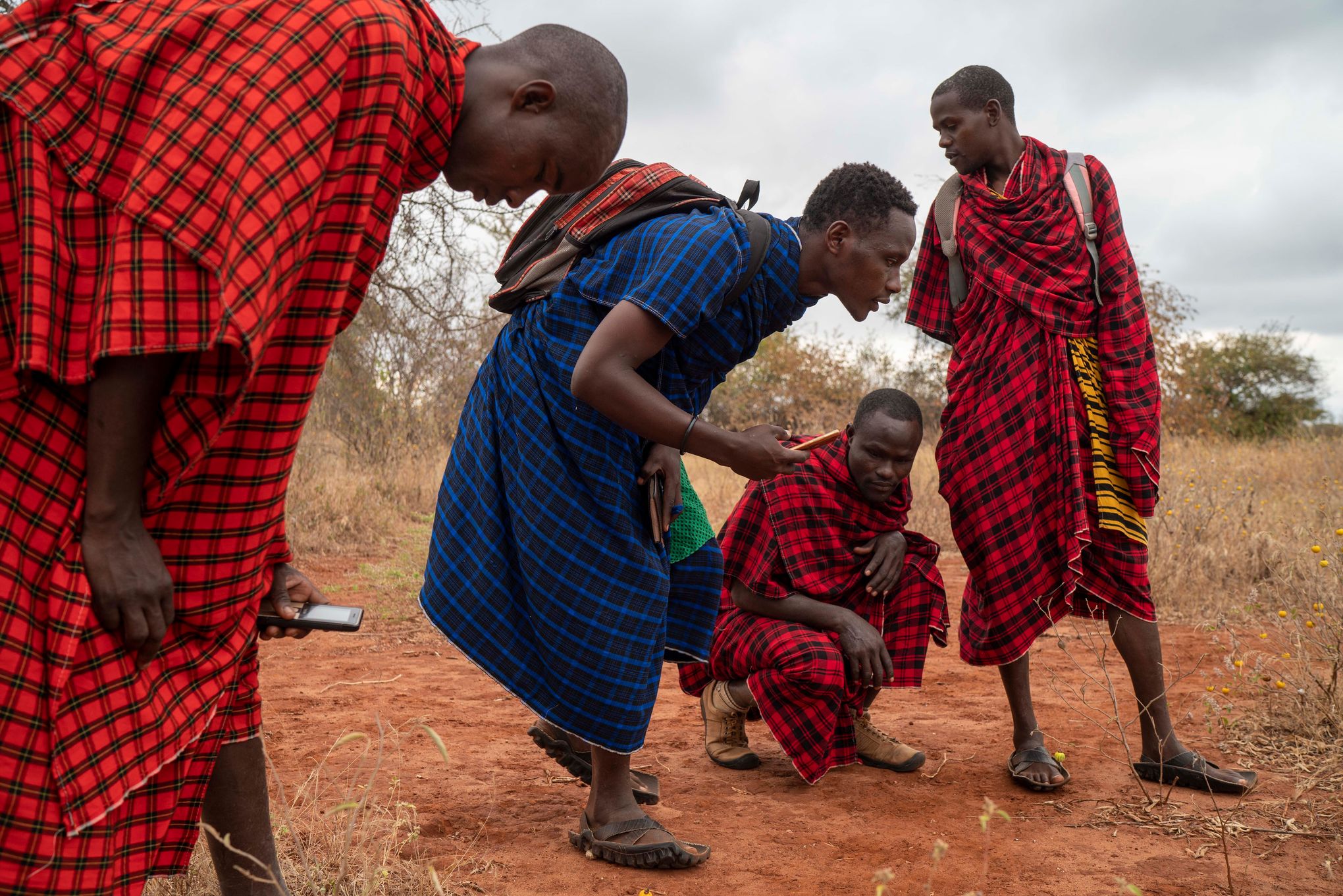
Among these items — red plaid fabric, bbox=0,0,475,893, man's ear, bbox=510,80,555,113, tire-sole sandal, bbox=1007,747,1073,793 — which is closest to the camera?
red plaid fabric, bbox=0,0,475,893

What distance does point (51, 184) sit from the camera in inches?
52.1

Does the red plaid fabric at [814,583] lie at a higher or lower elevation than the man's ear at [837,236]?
lower

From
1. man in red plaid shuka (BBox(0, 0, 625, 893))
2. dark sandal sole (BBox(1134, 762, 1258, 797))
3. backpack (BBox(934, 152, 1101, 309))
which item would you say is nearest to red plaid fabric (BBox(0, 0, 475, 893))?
man in red plaid shuka (BBox(0, 0, 625, 893))

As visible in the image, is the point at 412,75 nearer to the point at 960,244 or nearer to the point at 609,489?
the point at 609,489

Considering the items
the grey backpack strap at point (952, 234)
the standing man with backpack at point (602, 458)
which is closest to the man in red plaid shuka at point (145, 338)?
the standing man with backpack at point (602, 458)

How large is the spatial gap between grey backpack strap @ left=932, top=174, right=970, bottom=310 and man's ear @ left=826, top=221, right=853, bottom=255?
931 millimetres

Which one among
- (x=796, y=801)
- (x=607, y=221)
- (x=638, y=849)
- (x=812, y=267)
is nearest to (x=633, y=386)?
(x=607, y=221)

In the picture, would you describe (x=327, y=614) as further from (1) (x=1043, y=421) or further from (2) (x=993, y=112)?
(2) (x=993, y=112)

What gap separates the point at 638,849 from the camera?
2617mm

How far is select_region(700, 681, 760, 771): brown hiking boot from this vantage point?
3.49 m

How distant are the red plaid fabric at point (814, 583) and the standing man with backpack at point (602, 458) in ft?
2.46

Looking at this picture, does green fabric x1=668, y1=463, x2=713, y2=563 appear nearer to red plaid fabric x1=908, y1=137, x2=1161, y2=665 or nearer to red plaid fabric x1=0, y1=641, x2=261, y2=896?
red plaid fabric x1=908, y1=137, x2=1161, y2=665

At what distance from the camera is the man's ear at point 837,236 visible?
2799 mm

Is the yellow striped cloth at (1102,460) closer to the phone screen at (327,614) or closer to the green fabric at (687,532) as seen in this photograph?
the green fabric at (687,532)
